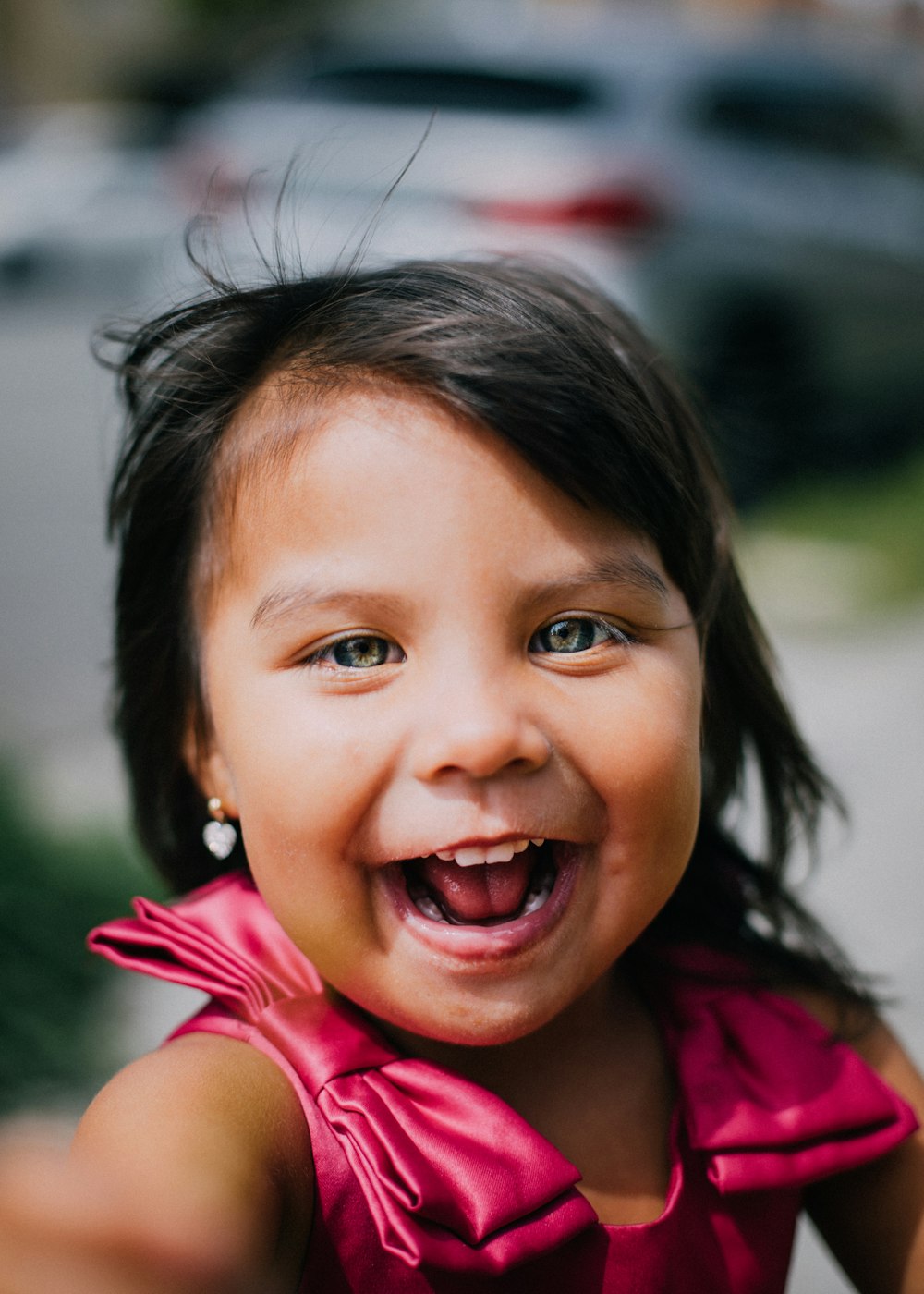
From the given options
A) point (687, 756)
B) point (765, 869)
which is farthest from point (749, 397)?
point (687, 756)

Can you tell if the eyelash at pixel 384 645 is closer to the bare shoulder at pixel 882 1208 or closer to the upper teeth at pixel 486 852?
the upper teeth at pixel 486 852

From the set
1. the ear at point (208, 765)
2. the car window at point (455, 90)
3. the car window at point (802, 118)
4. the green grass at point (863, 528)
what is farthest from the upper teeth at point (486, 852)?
the car window at point (802, 118)

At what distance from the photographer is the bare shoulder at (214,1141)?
1022 millimetres

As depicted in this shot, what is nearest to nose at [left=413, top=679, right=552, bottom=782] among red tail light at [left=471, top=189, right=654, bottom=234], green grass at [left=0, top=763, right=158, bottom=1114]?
green grass at [left=0, top=763, right=158, bottom=1114]

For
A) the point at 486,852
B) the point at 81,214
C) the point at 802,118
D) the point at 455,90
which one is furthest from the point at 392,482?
the point at 81,214

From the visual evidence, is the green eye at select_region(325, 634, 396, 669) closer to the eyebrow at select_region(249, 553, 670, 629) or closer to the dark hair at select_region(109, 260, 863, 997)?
the eyebrow at select_region(249, 553, 670, 629)

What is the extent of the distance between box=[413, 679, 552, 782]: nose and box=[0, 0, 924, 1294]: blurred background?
1.58 m

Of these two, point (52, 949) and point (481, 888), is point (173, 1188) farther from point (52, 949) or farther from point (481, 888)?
point (52, 949)

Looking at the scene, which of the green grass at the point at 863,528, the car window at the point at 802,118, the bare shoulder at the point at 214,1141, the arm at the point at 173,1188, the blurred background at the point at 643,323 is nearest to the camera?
the arm at the point at 173,1188

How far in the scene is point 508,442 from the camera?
1.21 metres

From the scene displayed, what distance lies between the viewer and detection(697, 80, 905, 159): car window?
6.04 metres

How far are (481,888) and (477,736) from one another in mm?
171

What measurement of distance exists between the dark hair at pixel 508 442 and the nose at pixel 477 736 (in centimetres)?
22

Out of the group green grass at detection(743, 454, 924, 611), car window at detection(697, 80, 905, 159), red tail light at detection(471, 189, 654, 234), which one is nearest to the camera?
green grass at detection(743, 454, 924, 611)
